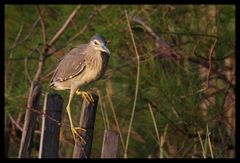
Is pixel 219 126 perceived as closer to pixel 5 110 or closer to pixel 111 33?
pixel 111 33

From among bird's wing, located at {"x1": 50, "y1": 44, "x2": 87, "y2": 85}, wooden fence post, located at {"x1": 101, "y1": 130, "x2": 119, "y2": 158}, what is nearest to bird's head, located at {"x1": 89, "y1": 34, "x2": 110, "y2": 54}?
bird's wing, located at {"x1": 50, "y1": 44, "x2": 87, "y2": 85}

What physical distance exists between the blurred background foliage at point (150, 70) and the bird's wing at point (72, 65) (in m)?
1.73

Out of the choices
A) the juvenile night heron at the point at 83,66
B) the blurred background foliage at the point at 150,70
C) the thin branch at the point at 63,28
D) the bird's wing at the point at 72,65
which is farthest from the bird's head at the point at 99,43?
the thin branch at the point at 63,28

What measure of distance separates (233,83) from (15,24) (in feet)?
7.40

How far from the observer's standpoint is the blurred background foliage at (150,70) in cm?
716

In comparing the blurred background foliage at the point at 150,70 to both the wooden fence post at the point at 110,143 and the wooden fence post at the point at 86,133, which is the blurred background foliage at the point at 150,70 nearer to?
the wooden fence post at the point at 86,133

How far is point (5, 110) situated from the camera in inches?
287

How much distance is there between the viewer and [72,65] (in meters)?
5.19

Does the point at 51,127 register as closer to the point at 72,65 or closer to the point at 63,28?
the point at 72,65

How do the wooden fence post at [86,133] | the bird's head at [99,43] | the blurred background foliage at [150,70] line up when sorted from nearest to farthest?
the wooden fence post at [86,133] < the bird's head at [99,43] < the blurred background foliage at [150,70]

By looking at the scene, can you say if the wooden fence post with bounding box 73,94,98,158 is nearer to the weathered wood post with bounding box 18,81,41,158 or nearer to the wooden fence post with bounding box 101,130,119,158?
the wooden fence post with bounding box 101,130,119,158

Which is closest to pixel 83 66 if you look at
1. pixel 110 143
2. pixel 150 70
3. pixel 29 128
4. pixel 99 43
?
pixel 99 43

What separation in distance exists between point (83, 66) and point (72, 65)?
7 cm

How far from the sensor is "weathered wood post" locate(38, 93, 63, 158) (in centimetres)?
436
